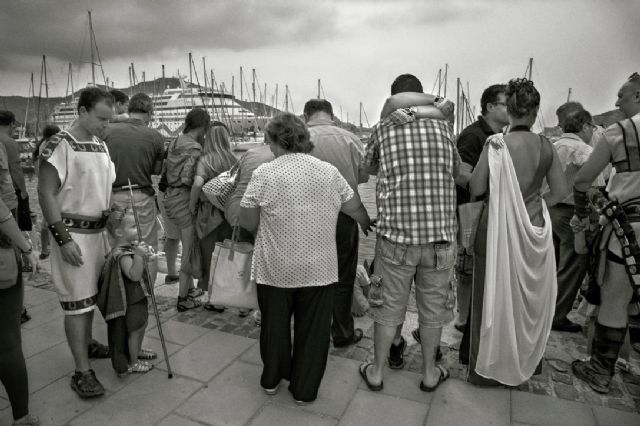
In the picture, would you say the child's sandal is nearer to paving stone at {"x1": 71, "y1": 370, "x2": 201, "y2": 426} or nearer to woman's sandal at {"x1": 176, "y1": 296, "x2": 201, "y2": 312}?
paving stone at {"x1": 71, "y1": 370, "x2": 201, "y2": 426}

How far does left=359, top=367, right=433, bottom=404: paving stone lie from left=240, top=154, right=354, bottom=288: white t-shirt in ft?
3.10

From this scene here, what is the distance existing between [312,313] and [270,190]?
0.85m

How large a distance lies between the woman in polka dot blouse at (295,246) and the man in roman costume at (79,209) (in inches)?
Result: 42.6

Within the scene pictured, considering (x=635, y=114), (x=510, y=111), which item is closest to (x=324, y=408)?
(x=510, y=111)

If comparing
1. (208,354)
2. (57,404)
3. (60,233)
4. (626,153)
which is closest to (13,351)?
(57,404)

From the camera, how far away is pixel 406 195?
267 centimetres

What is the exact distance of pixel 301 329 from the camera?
2.79 meters

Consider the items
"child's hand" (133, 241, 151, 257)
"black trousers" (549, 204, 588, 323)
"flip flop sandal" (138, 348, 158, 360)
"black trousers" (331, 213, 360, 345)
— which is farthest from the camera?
"black trousers" (549, 204, 588, 323)

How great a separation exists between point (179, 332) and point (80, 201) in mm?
1573

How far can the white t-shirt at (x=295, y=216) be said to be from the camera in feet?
8.39

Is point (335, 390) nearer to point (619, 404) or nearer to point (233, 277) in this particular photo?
point (233, 277)

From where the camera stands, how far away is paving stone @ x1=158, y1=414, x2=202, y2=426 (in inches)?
103

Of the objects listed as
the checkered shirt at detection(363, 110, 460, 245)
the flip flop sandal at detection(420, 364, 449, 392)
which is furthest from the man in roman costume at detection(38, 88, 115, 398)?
the flip flop sandal at detection(420, 364, 449, 392)

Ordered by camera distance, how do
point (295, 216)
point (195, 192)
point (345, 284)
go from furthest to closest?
point (195, 192) → point (345, 284) → point (295, 216)
